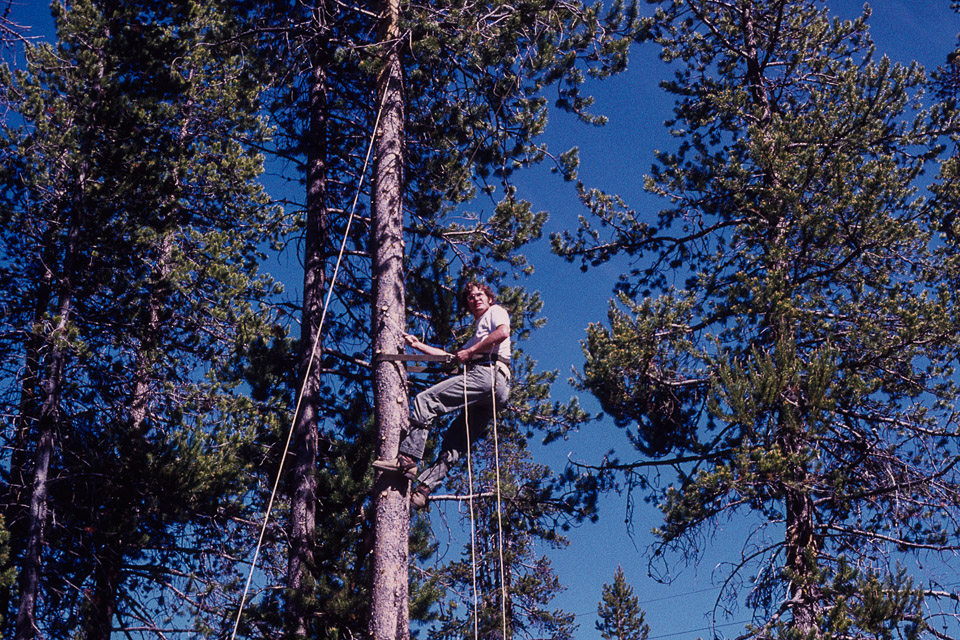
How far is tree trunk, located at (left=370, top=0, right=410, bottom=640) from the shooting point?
6402 millimetres

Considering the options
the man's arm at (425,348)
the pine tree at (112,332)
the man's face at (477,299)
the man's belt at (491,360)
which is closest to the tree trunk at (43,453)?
the pine tree at (112,332)

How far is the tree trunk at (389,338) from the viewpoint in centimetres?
640

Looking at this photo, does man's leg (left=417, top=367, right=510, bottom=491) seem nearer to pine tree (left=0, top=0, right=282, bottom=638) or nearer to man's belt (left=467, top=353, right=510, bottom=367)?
man's belt (left=467, top=353, right=510, bottom=367)

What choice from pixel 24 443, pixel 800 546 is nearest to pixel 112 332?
pixel 24 443

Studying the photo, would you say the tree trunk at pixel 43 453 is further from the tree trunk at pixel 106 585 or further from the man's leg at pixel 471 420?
the man's leg at pixel 471 420

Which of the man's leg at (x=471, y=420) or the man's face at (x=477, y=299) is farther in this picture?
the man's face at (x=477, y=299)

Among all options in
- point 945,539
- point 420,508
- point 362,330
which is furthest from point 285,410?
point 945,539

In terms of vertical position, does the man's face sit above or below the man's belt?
above

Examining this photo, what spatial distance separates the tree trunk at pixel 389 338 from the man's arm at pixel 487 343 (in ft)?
1.73

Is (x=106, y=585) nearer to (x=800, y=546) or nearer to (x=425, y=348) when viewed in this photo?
(x=425, y=348)

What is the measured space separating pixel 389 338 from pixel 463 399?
0.79 m

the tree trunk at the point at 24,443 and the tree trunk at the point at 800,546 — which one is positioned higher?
the tree trunk at the point at 24,443

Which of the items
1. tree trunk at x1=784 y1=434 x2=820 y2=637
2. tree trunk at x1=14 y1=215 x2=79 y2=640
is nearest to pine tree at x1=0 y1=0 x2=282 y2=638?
tree trunk at x1=14 y1=215 x2=79 y2=640

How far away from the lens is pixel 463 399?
6.82m
